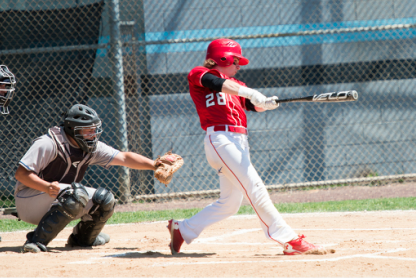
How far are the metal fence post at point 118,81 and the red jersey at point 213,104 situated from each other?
11.7 feet

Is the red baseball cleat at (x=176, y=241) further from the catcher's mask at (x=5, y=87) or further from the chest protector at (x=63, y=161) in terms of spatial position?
the catcher's mask at (x=5, y=87)

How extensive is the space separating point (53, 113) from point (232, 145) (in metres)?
4.74

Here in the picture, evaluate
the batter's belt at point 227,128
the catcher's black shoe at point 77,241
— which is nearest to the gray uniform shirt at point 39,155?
the catcher's black shoe at point 77,241

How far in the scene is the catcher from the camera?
381 cm

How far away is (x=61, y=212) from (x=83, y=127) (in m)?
0.71

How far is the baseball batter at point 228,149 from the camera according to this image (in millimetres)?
Answer: 3564

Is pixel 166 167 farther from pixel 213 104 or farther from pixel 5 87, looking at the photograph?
pixel 5 87

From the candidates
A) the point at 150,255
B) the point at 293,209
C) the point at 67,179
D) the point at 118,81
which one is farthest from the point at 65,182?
the point at 118,81

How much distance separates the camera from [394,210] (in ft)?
19.5

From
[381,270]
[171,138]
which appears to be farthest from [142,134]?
[381,270]

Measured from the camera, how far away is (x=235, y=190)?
386cm

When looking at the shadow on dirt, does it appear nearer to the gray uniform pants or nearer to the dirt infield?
the dirt infield

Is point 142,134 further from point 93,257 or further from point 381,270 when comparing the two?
point 381,270

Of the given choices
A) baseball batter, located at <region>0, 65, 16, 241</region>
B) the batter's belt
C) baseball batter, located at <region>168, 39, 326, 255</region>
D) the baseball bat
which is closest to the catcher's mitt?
baseball batter, located at <region>168, 39, 326, 255</region>
